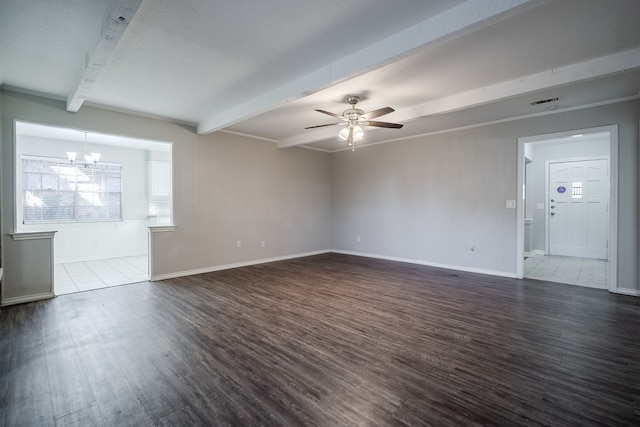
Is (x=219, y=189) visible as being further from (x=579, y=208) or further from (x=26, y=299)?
(x=579, y=208)

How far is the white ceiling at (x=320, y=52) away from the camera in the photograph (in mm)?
2137

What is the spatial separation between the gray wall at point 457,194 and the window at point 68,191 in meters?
5.69

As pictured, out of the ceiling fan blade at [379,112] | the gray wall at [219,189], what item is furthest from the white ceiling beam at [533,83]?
the gray wall at [219,189]

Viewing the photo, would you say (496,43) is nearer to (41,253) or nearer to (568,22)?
(568,22)

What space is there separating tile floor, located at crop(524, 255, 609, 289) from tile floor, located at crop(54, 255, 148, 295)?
679cm

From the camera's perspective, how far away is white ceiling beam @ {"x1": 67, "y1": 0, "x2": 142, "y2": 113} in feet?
6.25

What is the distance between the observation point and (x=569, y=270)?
5398 mm

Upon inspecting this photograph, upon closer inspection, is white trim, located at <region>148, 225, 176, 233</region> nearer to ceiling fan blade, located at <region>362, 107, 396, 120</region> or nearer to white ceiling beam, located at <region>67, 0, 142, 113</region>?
white ceiling beam, located at <region>67, 0, 142, 113</region>

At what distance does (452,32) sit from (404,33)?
1.35ft

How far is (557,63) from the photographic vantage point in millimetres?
2977

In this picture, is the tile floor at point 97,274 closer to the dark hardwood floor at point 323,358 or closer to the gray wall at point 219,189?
the dark hardwood floor at point 323,358

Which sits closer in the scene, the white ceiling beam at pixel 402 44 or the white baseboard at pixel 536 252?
the white ceiling beam at pixel 402 44

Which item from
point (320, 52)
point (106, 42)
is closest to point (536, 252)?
point (320, 52)

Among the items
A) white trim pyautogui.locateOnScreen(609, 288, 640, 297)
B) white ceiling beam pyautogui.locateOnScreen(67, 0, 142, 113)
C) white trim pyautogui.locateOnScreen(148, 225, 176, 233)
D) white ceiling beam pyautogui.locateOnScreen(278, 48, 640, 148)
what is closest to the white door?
white trim pyautogui.locateOnScreen(609, 288, 640, 297)
